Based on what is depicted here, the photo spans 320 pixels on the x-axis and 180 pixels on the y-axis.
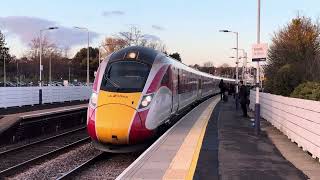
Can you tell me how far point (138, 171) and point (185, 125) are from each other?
414 inches

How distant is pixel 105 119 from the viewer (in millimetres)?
14461

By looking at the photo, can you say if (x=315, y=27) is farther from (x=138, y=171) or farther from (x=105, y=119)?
(x=138, y=171)

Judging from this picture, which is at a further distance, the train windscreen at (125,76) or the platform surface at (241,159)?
the train windscreen at (125,76)

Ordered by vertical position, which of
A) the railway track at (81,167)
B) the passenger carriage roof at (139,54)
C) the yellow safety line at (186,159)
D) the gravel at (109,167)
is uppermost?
the passenger carriage roof at (139,54)

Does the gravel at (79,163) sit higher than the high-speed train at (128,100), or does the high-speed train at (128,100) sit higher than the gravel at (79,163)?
the high-speed train at (128,100)

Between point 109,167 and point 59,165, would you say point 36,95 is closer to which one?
point 59,165

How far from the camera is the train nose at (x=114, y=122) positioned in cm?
1430

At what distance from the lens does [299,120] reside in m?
15.0

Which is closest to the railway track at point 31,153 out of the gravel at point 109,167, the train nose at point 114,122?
the gravel at point 109,167

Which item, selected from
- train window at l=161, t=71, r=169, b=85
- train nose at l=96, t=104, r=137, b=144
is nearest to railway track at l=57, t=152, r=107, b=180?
train nose at l=96, t=104, r=137, b=144

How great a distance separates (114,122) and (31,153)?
17.8 feet

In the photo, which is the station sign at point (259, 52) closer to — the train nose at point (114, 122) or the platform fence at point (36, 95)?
the train nose at point (114, 122)

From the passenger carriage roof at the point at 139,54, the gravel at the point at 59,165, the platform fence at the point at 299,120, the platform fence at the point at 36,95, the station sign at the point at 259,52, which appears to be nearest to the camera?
the platform fence at the point at 299,120

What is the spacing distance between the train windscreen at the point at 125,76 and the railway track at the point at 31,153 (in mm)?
3299
